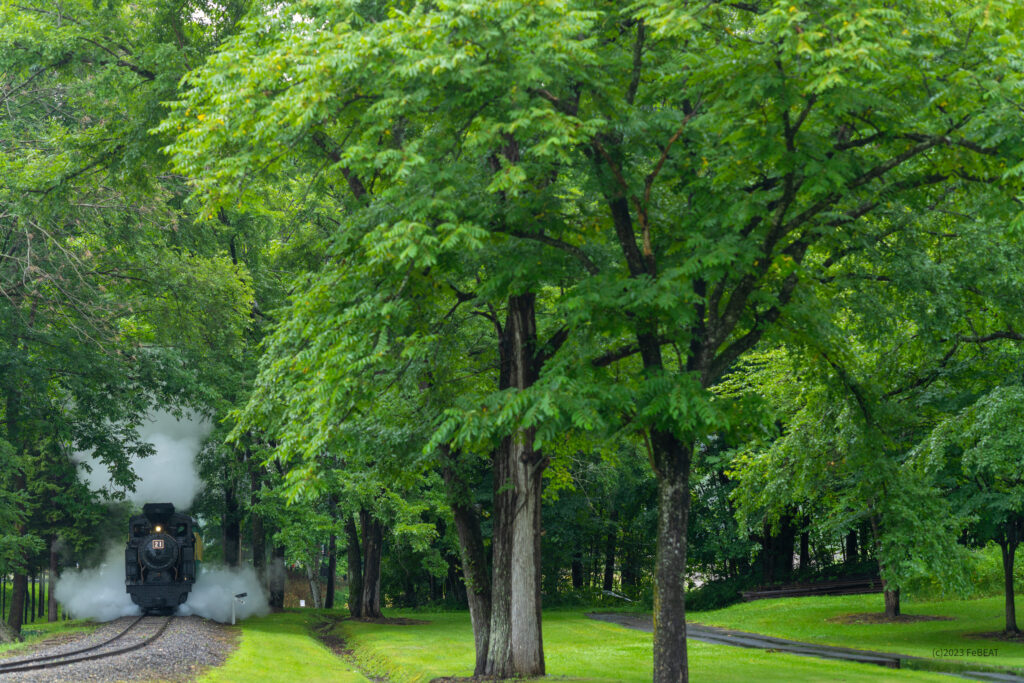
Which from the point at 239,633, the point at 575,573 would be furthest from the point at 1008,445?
the point at 575,573

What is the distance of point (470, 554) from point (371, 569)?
21.9 metres

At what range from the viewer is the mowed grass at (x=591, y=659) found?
18.3m

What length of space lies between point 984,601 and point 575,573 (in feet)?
71.7

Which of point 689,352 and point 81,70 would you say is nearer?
point 689,352

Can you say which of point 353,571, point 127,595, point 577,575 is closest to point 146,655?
point 127,595

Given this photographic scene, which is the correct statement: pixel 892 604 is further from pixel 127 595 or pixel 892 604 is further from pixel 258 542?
→ pixel 127 595

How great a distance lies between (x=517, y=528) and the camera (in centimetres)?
1639

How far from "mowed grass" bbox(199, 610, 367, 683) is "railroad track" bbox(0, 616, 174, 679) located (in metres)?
2.25

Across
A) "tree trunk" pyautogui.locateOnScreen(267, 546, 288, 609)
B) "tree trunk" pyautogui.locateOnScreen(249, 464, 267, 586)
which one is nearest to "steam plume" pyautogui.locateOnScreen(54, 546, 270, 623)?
"tree trunk" pyautogui.locateOnScreen(249, 464, 267, 586)

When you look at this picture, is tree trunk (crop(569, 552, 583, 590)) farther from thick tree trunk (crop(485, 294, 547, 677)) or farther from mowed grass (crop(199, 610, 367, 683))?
thick tree trunk (crop(485, 294, 547, 677))

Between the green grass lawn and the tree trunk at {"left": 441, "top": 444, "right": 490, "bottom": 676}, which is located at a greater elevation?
the tree trunk at {"left": 441, "top": 444, "right": 490, "bottom": 676}

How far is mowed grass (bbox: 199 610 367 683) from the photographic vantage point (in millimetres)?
18906

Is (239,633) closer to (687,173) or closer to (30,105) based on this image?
(30,105)

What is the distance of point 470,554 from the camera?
18.2 m
